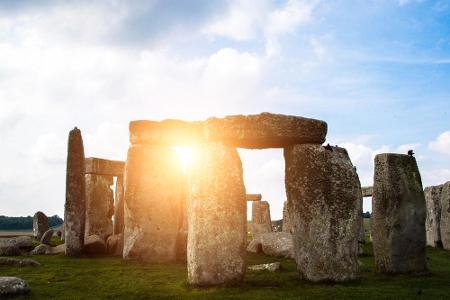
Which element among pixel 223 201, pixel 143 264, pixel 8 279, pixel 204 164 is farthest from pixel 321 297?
pixel 143 264

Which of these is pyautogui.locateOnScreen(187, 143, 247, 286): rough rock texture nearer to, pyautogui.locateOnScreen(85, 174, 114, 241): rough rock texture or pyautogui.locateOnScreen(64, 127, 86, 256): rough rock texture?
pyautogui.locateOnScreen(64, 127, 86, 256): rough rock texture

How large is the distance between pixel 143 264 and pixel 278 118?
229 inches

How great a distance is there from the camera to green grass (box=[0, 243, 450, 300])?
7832mm

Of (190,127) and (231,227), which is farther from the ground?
(190,127)

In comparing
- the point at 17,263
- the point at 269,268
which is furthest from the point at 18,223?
the point at 269,268

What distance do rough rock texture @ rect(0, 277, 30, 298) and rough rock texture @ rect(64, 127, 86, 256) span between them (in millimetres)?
6573

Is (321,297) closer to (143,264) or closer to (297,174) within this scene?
(297,174)

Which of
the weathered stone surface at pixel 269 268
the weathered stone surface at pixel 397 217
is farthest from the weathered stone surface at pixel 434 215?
the weathered stone surface at pixel 269 268

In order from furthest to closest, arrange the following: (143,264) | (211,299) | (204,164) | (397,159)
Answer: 1. (143,264)
2. (397,159)
3. (204,164)
4. (211,299)

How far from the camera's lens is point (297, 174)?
900 cm

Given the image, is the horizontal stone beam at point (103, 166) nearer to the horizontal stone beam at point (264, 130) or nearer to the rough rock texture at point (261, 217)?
the rough rock texture at point (261, 217)

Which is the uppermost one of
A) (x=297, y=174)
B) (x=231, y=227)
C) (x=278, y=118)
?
(x=278, y=118)

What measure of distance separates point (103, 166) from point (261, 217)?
715 cm

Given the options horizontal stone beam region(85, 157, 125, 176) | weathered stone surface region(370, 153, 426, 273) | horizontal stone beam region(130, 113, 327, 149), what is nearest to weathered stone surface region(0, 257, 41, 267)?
horizontal stone beam region(130, 113, 327, 149)
